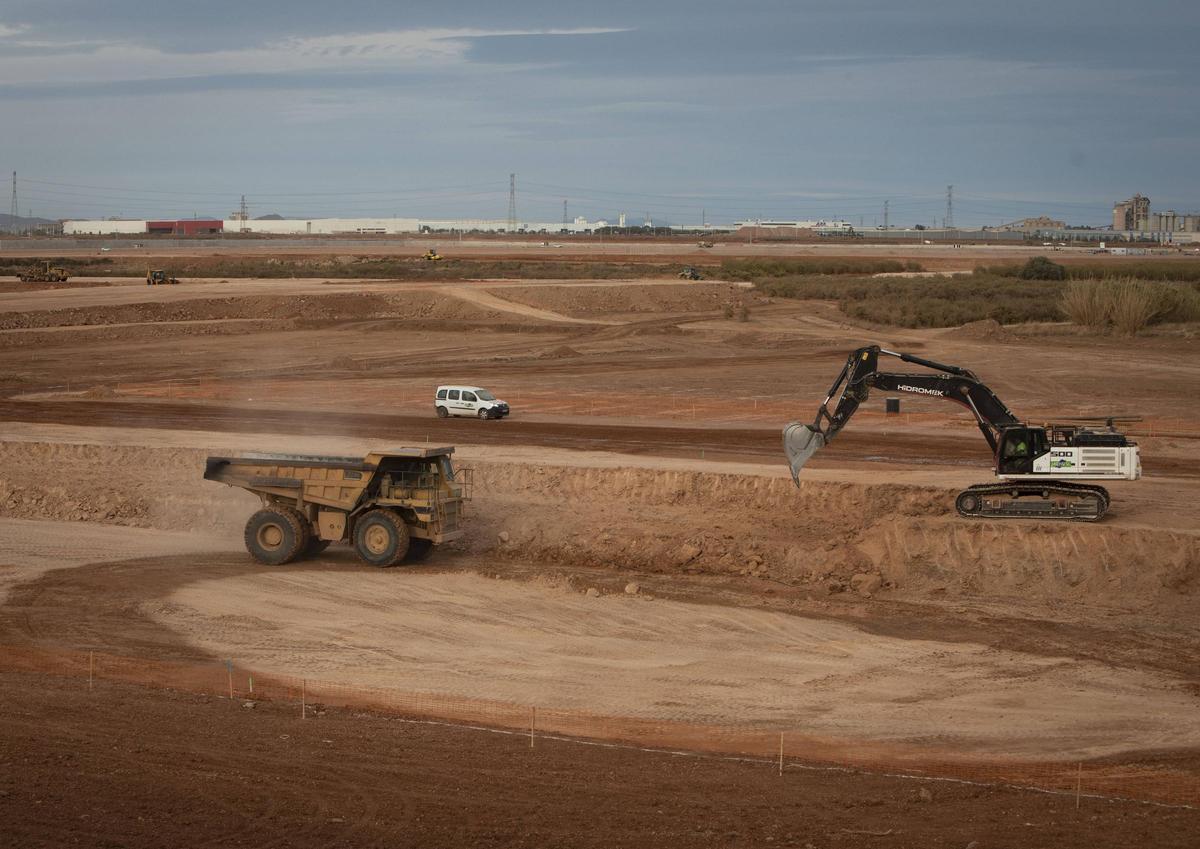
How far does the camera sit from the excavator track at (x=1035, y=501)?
2669 centimetres

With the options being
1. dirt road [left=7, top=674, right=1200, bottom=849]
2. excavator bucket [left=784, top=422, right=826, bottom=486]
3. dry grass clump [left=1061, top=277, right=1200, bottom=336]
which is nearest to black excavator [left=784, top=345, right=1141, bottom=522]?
excavator bucket [left=784, top=422, right=826, bottom=486]

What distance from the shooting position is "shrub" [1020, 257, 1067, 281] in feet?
319

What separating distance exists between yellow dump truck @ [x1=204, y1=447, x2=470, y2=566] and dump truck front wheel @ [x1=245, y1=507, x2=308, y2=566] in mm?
21

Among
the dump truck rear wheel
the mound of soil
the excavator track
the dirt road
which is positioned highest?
the mound of soil

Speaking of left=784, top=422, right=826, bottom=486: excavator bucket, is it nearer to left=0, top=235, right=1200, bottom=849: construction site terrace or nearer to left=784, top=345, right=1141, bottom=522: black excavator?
left=784, top=345, right=1141, bottom=522: black excavator

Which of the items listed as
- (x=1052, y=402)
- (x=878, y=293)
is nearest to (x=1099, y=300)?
(x=878, y=293)

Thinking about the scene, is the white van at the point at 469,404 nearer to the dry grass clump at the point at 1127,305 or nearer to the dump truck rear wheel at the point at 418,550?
the dump truck rear wheel at the point at 418,550

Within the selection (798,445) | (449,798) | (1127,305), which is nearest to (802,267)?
(1127,305)

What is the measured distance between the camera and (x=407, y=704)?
1912 cm

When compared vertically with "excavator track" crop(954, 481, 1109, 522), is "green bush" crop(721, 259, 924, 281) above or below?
above

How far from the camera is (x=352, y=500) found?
26.7 metres

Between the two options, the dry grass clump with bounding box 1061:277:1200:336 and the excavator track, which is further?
the dry grass clump with bounding box 1061:277:1200:336

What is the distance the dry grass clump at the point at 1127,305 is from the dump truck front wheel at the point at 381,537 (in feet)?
164

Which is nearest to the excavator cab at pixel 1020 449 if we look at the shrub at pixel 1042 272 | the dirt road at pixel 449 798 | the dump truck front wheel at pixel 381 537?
the dirt road at pixel 449 798
